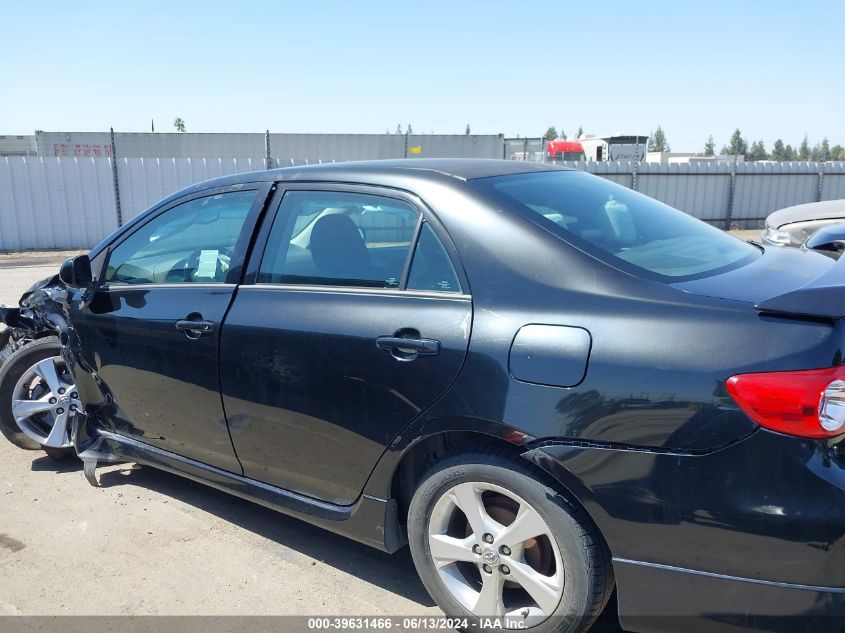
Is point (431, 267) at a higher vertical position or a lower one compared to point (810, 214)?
higher

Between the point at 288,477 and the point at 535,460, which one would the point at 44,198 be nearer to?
the point at 288,477

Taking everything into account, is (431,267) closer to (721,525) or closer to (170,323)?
(721,525)

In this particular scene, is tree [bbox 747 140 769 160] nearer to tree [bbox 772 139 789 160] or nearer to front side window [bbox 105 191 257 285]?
tree [bbox 772 139 789 160]

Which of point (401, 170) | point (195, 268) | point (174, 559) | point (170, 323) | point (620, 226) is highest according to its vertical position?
point (401, 170)

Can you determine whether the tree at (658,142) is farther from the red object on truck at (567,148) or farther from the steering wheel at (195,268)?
the steering wheel at (195,268)

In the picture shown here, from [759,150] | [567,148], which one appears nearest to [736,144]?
[759,150]

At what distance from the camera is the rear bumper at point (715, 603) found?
2.00 metres

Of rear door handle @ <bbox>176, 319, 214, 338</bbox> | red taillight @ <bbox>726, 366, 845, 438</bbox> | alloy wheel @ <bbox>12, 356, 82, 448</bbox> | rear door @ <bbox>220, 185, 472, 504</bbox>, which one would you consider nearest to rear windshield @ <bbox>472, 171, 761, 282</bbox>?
rear door @ <bbox>220, 185, 472, 504</bbox>

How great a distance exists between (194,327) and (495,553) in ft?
5.57

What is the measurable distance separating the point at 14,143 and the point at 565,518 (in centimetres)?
3381

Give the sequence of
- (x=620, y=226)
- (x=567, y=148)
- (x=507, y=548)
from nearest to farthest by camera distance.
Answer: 1. (x=507, y=548)
2. (x=620, y=226)
3. (x=567, y=148)

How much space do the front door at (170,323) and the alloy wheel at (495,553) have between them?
3.78ft

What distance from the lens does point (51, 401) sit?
435 cm

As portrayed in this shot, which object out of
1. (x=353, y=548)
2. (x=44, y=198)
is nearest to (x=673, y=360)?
(x=353, y=548)
